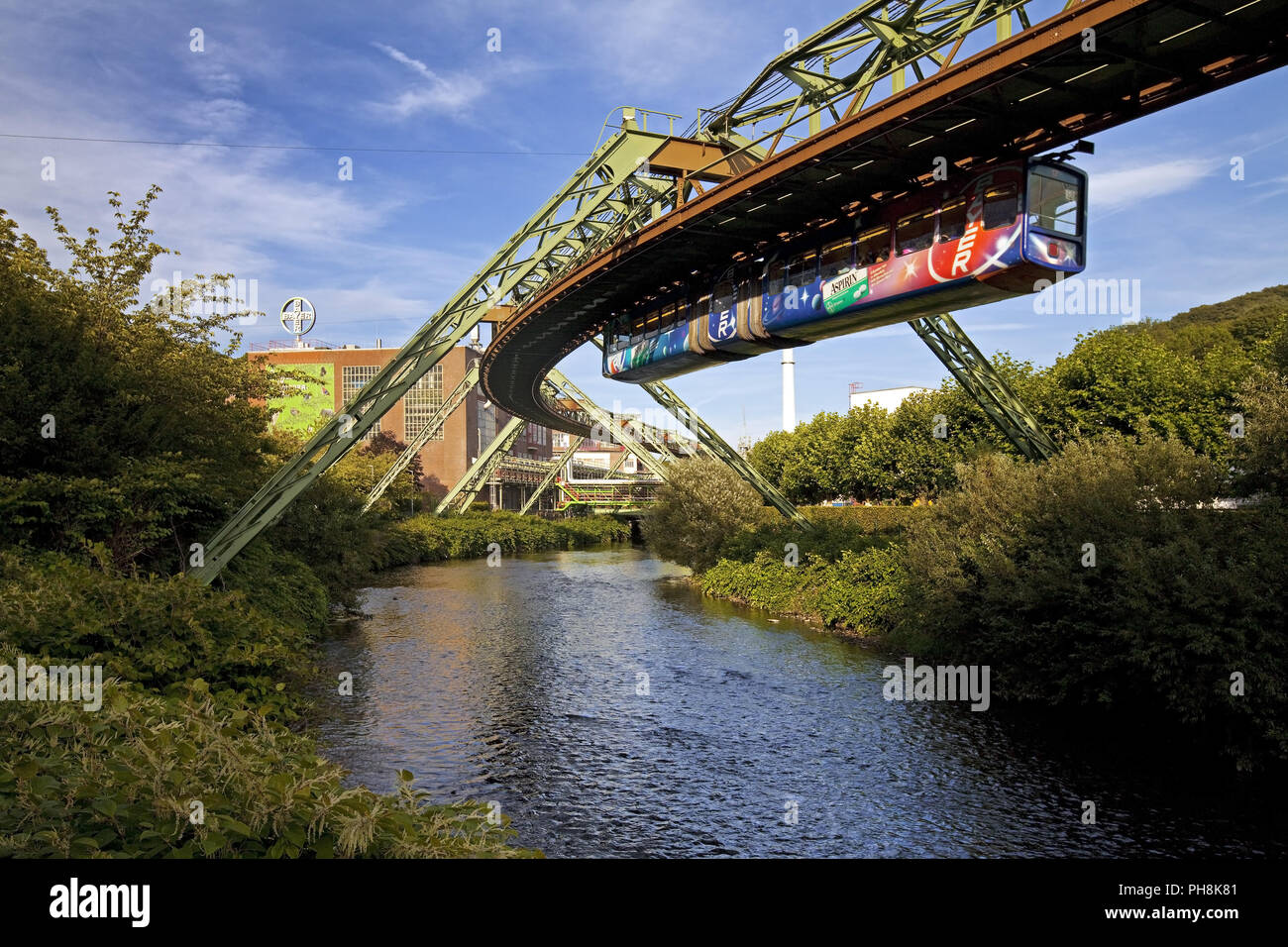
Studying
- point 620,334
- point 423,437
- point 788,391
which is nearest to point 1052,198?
point 620,334

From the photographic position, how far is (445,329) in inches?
895

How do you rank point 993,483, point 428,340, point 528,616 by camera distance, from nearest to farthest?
point 993,483 < point 428,340 < point 528,616

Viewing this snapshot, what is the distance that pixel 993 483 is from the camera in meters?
20.3

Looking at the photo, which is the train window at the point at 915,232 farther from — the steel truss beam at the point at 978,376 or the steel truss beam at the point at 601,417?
the steel truss beam at the point at 601,417

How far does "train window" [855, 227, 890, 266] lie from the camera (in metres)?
18.0

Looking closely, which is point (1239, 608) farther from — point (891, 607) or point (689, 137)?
point (689, 137)

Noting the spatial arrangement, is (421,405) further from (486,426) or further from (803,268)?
(803,268)

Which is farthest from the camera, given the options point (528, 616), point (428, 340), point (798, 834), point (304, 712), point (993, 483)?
point (528, 616)

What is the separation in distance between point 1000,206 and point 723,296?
8.78 m

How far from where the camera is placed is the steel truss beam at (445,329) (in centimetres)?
2064

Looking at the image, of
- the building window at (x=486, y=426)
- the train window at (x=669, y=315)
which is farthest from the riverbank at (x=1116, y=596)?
the building window at (x=486, y=426)
